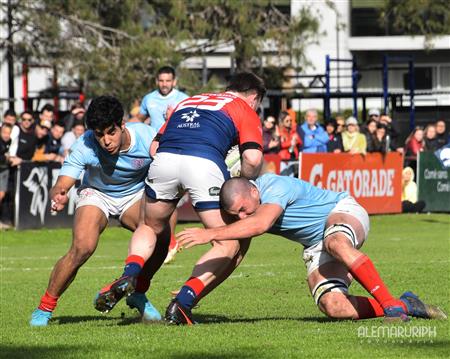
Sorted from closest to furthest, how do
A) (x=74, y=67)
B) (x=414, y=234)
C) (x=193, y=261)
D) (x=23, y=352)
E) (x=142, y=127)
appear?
(x=23, y=352), (x=142, y=127), (x=193, y=261), (x=414, y=234), (x=74, y=67)

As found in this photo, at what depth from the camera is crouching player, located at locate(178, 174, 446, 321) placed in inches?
346

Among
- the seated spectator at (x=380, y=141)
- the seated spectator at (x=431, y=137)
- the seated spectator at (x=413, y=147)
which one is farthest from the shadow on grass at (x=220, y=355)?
the seated spectator at (x=431, y=137)

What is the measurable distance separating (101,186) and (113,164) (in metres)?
0.28

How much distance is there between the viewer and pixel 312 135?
24953 mm

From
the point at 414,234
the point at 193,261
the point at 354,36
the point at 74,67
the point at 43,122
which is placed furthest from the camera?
the point at 354,36

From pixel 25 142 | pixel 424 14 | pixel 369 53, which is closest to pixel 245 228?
pixel 25 142

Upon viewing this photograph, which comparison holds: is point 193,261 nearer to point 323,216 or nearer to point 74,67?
point 323,216

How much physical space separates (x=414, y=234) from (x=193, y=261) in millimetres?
5877

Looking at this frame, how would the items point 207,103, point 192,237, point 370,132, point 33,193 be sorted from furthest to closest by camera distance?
1. point 370,132
2. point 33,193
3. point 207,103
4. point 192,237

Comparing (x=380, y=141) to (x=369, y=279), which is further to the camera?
(x=380, y=141)

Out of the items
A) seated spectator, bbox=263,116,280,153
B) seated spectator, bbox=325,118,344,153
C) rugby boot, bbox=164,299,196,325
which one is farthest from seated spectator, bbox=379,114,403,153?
rugby boot, bbox=164,299,196,325

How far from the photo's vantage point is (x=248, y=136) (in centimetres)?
923

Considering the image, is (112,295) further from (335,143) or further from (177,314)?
(335,143)

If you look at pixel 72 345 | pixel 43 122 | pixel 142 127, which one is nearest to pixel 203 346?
pixel 72 345
